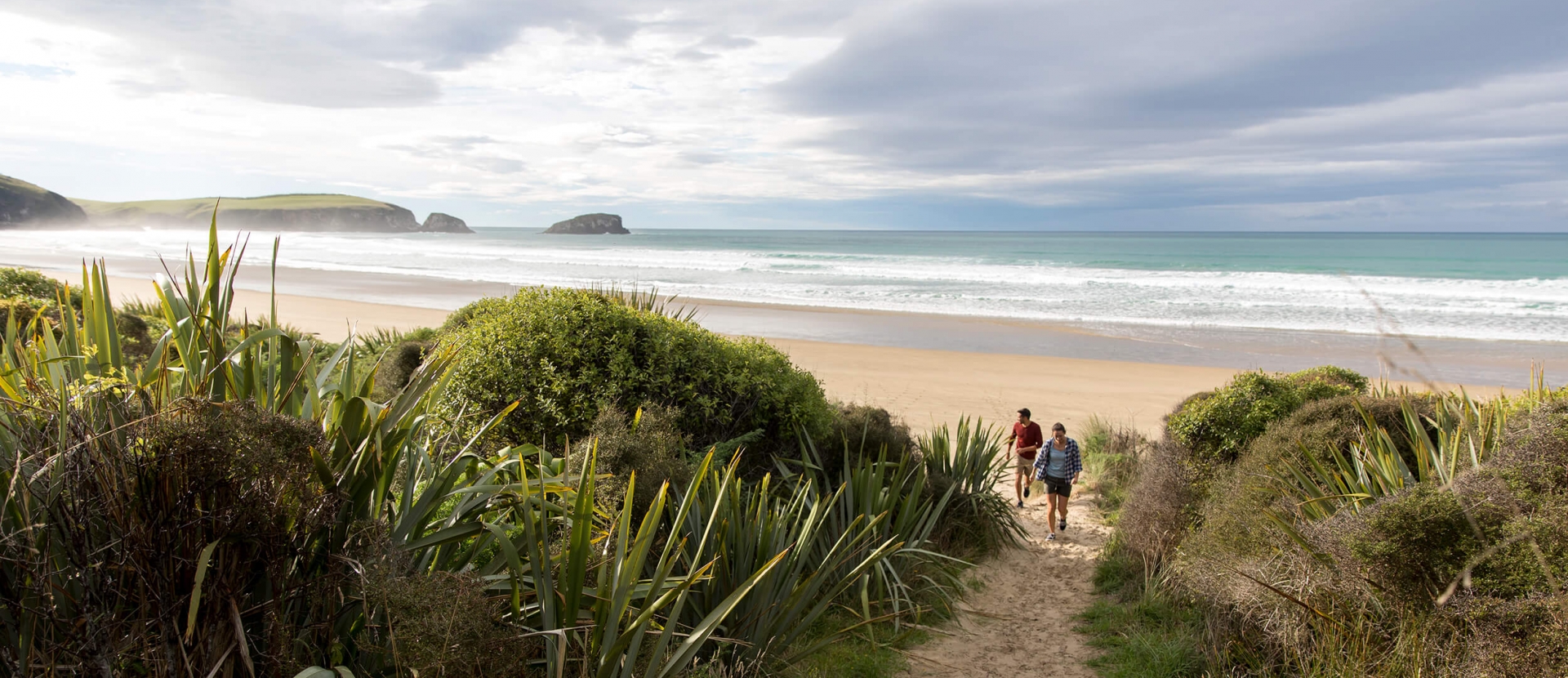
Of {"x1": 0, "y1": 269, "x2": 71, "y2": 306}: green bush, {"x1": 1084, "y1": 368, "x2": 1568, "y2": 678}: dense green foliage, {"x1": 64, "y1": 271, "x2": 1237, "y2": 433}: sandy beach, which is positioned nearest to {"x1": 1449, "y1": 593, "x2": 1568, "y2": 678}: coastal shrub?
{"x1": 1084, "y1": 368, "x2": 1568, "y2": 678}: dense green foliage

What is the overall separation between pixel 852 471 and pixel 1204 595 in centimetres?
253

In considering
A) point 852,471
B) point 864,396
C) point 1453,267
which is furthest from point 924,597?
point 1453,267

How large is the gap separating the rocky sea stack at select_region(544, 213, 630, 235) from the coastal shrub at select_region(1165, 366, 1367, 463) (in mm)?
148520

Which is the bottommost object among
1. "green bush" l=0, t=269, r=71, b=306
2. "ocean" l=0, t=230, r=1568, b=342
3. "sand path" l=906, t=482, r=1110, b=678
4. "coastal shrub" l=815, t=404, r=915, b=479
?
"sand path" l=906, t=482, r=1110, b=678

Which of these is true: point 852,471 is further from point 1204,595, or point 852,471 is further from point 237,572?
point 237,572

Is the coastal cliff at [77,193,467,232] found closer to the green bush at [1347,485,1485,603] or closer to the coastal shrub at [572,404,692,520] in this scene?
the coastal shrub at [572,404,692,520]

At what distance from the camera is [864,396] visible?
1341 cm

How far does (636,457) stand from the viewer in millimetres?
4559

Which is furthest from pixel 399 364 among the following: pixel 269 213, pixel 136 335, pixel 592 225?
pixel 269 213

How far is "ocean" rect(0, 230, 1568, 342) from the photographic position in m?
26.5

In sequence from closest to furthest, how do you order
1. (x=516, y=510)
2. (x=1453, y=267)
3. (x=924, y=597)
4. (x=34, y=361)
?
(x=34, y=361), (x=516, y=510), (x=924, y=597), (x=1453, y=267)

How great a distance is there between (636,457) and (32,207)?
133 meters

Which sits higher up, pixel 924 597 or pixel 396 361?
pixel 396 361

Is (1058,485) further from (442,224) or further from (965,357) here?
(442,224)
